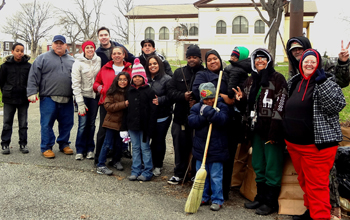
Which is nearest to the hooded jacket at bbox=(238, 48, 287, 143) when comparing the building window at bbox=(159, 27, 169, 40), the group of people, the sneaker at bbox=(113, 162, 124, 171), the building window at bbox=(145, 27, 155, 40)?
the group of people

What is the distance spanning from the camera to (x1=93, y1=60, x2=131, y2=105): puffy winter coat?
18.7 ft

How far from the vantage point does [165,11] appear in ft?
156

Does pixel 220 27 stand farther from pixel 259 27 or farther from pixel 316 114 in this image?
pixel 316 114

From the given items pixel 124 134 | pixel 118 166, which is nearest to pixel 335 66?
pixel 124 134

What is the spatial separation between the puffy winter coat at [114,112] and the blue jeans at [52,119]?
124 centimetres

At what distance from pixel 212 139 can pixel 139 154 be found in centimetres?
148

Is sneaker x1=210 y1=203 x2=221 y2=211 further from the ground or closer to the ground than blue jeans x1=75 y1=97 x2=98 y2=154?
closer to the ground

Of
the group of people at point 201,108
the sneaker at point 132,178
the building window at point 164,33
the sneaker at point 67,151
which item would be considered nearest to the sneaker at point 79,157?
the group of people at point 201,108

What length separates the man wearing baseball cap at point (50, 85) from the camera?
6.07m

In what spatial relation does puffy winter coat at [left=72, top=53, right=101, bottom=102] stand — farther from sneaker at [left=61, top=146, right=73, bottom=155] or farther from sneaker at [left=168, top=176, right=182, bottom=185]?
sneaker at [left=168, top=176, right=182, bottom=185]

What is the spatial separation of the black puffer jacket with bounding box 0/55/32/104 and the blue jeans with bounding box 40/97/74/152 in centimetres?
49

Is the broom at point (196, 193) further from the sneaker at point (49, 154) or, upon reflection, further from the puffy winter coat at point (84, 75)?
the sneaker at point (49, 154)

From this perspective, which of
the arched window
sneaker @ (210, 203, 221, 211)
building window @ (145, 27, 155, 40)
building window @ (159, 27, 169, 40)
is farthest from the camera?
building window @ (145, 27, 155, 40)

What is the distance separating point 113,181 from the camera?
203 inches
